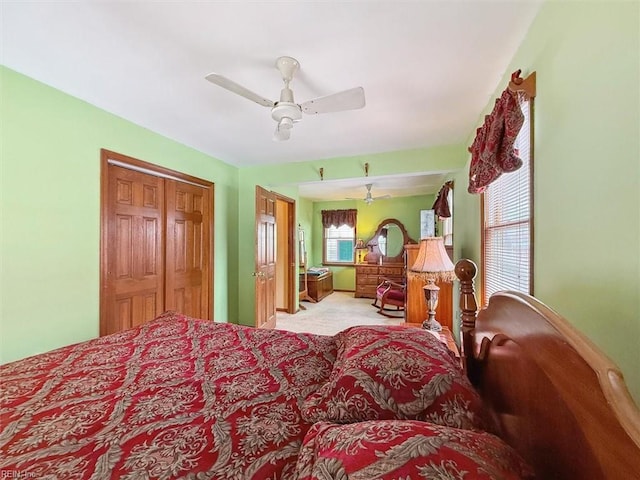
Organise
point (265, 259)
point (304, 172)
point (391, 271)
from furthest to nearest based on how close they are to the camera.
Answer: point (391, 271) < point (265, 259) < point (304, 172)

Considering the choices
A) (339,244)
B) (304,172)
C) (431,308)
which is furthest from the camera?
(339,244)

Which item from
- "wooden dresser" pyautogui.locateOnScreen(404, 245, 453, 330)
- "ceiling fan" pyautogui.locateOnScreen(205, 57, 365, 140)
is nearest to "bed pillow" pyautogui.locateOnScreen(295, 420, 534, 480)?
"ceiling fan" pyautogui.locateOnScreen(205, 57, 365, 140)

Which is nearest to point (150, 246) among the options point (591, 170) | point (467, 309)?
point (467, 309)

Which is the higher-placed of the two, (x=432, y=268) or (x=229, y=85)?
(x=229, y=85)

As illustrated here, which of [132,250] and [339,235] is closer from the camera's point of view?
[132,250]

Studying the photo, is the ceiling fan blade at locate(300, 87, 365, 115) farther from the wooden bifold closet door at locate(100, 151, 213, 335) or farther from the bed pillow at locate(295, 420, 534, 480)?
the wooden bifold closet door at locate(100, 151, 213, 335)

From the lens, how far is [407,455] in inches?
22.7

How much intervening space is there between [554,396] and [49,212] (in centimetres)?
292

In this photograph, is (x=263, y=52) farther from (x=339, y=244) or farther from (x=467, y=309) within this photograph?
(x=339, y=244)

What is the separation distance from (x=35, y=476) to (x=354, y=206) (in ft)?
21.6

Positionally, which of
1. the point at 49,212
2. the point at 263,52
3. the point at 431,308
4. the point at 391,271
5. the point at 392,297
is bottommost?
the point at 392,297

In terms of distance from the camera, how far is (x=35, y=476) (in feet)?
2.34

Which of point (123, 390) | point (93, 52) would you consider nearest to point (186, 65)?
point (93, 52)

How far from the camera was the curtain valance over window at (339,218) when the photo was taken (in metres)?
6.86
